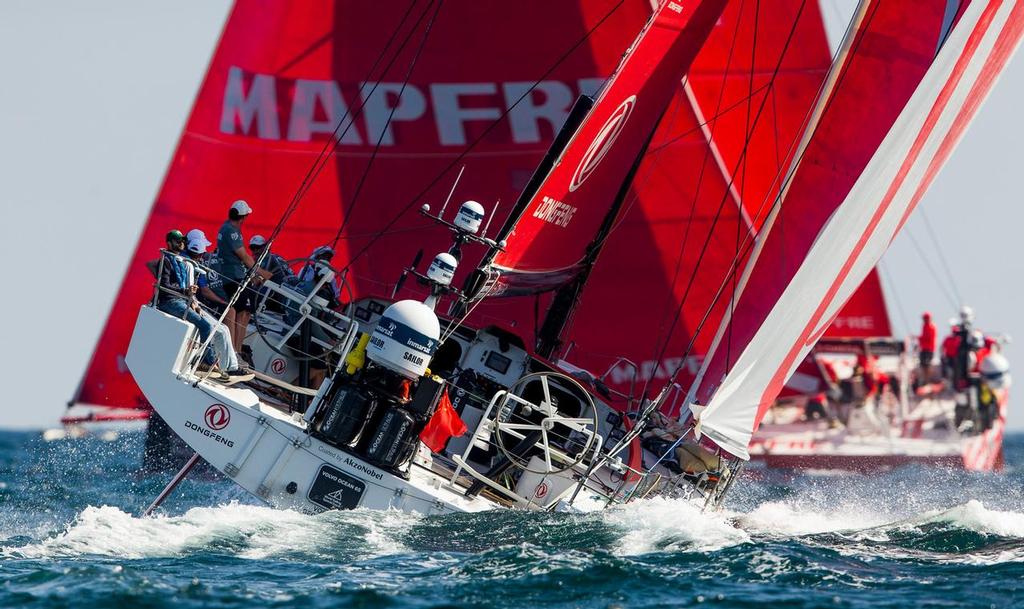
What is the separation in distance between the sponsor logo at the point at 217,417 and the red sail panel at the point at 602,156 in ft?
7.73

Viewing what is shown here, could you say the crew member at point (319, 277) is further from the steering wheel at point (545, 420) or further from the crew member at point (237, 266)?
the steering wheel at point (545, 420)

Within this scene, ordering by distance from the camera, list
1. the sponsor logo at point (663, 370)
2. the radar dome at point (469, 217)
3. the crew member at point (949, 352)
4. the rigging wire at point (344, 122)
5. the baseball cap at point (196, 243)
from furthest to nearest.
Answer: the crew member at point (949, 352) → the sponsor logo at point (663, 370) → the rigging wire at point (344, 122) → the baseball cap at point (196, 243) → the radar dome at point (469, 217)

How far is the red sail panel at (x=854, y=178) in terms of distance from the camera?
36.2 ft

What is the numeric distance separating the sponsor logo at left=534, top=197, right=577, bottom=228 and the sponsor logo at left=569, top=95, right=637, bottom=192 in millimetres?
164

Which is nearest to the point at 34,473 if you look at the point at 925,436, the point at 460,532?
the point at 460,532

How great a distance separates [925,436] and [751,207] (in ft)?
34.4

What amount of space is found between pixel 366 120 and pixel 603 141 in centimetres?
585

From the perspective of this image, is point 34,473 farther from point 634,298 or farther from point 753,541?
point 753,541

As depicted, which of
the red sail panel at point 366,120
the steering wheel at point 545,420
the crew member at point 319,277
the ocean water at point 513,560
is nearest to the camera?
the ocean water at point 513,560

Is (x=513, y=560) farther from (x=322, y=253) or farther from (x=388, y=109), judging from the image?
(x=388, y=109)

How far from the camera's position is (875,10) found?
12.2m

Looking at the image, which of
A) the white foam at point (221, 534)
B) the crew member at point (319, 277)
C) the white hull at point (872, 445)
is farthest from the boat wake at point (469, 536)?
the white hull at point (872, 445)

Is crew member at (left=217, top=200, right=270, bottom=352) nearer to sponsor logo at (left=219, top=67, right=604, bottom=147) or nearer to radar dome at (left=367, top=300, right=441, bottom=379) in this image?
radar dome at (left=367, top=300, right=441, bottom=379)

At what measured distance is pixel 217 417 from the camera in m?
10.7
